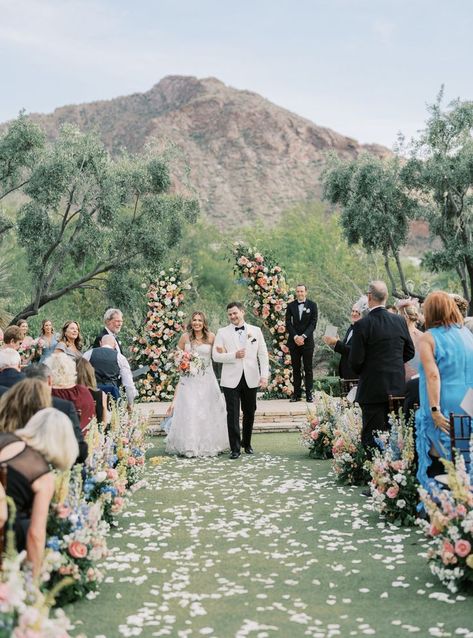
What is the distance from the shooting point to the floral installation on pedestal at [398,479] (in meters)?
6.30

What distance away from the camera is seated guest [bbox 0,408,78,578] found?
155 inches

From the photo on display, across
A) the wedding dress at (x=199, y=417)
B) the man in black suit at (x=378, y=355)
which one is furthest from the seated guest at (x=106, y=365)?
the man in black suit at (x=378, y=355)

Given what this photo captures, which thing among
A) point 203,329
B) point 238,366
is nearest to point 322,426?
point 238,366

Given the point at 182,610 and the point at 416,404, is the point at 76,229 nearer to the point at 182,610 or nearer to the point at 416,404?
the point at 416,404

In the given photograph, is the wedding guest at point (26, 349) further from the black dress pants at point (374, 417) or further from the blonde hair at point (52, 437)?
the blonde hair at point (52, 437)

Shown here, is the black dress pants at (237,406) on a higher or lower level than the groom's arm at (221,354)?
lower

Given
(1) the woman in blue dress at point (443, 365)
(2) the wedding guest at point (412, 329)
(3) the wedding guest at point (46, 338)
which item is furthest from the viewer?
(3) the wedding guest at point (46, 338)

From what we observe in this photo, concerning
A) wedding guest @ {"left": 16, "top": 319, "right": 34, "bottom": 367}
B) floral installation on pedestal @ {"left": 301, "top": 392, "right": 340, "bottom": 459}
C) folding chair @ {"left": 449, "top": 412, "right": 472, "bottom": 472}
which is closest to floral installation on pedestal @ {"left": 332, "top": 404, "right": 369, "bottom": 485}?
floral installation on pedestal @ {"left": 301, "top": 392, "right": 340, "bottom": 459}

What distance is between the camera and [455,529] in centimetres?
455

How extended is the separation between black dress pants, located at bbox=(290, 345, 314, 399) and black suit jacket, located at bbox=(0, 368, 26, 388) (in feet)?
26.6

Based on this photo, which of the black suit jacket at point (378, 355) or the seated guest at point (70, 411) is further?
the black suit jacket at point (378, 355)

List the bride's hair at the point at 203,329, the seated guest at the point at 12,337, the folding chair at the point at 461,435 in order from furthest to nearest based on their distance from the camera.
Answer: the bride's hair at the point at 203,329
the seated guest at the point at 12,337
the folding chair at the point at 461,435

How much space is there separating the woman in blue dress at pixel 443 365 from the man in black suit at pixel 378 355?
1.40 metres

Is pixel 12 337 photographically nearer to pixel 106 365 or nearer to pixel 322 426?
pixel 106 365
